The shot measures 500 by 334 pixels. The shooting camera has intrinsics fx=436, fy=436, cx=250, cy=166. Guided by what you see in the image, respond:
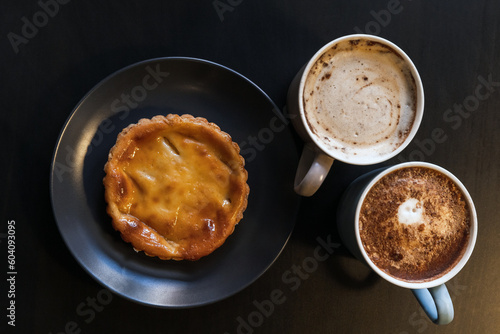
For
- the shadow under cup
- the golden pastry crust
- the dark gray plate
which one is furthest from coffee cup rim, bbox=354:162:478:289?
the golden pastry crust

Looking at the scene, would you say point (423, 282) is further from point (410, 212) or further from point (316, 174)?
point (316, 174)

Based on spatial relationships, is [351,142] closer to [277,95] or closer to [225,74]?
[277,95]

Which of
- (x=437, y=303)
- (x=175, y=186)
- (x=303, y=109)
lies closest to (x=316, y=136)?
(x=303, y=109)

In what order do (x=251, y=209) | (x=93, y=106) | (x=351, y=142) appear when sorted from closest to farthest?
(x=351, y=142)
(x=93, y=106)
(x=251, y=209)

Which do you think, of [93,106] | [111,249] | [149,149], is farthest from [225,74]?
[111,249]

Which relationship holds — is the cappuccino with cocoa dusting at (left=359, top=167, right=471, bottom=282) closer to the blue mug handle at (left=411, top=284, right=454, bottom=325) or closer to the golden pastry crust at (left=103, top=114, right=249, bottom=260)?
the blue mug handle at (left=411, top=284, right=454, bottom=325)

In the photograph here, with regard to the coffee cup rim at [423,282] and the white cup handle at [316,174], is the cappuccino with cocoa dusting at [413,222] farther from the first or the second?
the white cup handle at [316,174]
